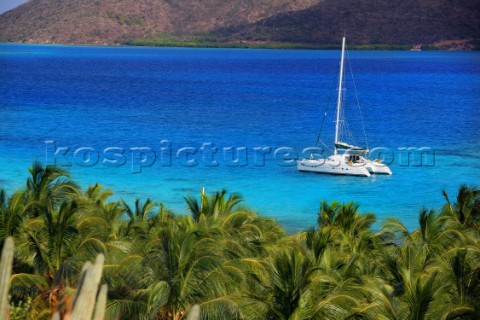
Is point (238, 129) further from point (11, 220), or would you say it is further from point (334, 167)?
point (11, 220)

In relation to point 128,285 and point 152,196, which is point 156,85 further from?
A: point 128,285

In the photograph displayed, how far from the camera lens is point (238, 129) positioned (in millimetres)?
57594

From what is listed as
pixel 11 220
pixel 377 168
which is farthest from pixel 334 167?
pixel 11 220

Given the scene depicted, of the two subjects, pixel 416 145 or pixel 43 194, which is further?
pixel 416 145

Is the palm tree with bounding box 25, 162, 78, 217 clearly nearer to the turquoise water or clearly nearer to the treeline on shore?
the treeline on shore

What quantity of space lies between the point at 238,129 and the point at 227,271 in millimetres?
44848

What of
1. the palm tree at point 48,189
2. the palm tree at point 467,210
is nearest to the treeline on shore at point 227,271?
the palm tree at point 48,189

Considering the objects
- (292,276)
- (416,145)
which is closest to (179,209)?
(292,276)

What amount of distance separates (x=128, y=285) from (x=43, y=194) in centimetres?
587

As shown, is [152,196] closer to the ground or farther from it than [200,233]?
closer to the ground

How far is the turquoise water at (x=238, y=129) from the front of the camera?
122ft

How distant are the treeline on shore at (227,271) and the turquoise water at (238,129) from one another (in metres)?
14.4

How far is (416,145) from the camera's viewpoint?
172 ft

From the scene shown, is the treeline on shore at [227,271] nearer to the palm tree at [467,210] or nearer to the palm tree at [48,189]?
the palm tree at [48,189]
